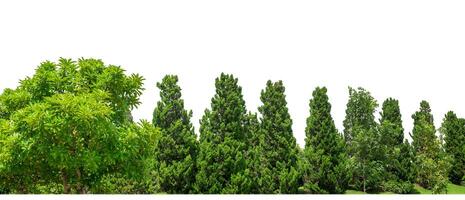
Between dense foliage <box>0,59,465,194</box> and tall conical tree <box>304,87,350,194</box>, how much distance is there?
0.11 meters

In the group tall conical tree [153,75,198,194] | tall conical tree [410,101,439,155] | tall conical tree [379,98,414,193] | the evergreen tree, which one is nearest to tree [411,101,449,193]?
tall conical tree [410,101,439,155]

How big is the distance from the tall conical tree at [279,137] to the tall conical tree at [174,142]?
8.59 meters

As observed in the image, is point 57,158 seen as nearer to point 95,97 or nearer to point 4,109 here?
point 95,97

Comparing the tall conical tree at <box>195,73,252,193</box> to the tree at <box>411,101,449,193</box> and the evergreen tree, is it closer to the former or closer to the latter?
the evergreen tree

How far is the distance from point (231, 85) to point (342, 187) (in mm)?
15703

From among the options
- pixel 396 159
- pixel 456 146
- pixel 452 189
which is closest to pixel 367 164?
pixel 396 159

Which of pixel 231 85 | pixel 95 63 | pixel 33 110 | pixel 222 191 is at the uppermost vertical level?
pixel 231 85

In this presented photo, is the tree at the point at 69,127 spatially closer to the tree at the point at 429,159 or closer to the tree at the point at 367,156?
the tree at the point at 367,156

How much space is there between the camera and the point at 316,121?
52.4 metres

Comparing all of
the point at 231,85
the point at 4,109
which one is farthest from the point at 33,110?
the point at 231,85

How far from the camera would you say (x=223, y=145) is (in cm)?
4297

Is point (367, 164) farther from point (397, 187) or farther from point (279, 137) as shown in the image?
point (279, 137)

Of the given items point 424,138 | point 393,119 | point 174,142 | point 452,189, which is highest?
point 393,119

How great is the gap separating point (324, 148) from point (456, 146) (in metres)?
28.0
